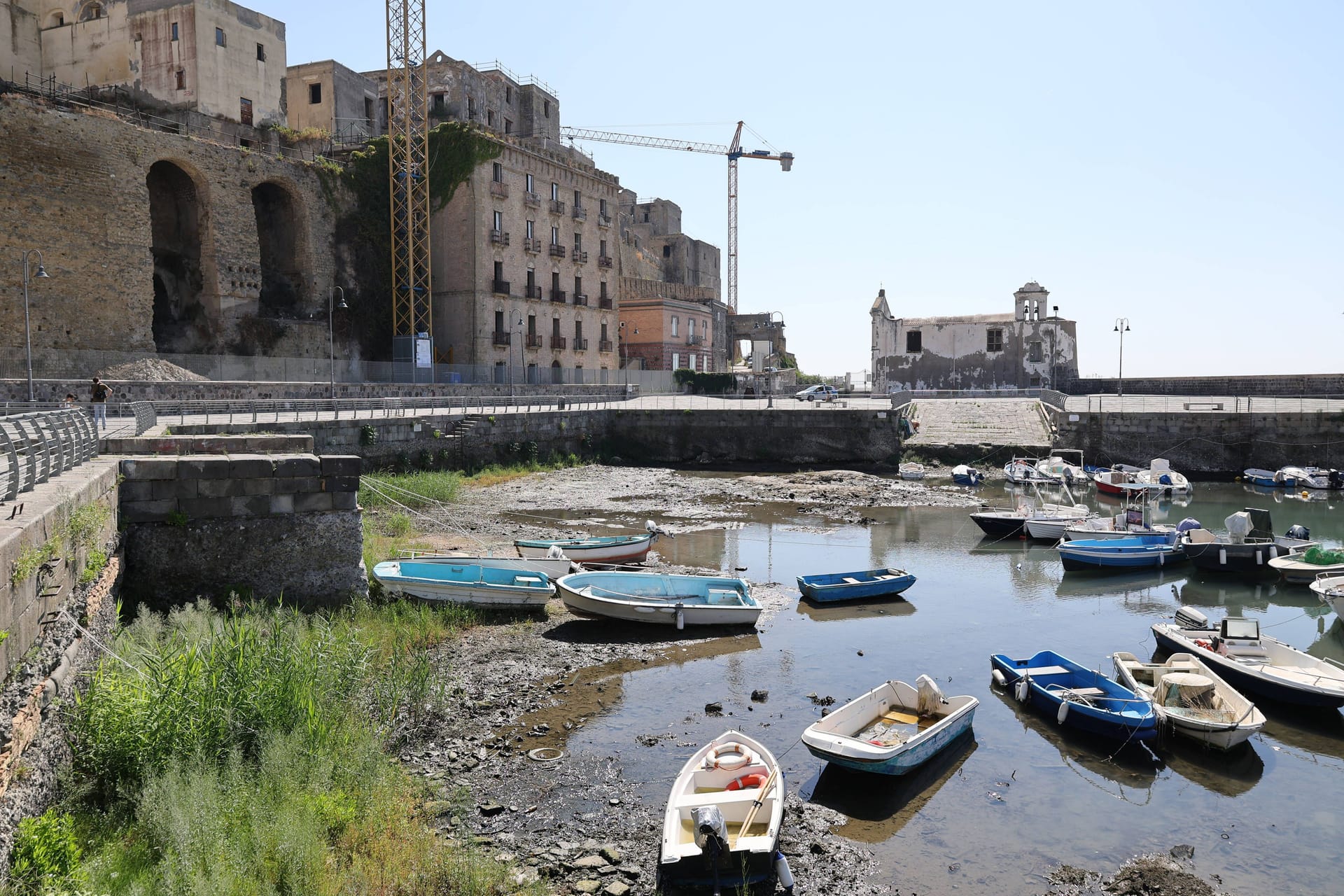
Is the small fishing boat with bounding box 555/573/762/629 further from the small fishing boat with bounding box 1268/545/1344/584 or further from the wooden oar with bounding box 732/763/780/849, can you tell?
the small fishing boat with bounding box 1268/545/1344/584

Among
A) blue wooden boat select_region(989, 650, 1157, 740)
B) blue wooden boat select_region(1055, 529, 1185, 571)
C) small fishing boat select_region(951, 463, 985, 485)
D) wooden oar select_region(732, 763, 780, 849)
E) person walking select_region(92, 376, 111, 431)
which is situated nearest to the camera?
Answer: wooden oar select_region(732, 763, 780, 849)

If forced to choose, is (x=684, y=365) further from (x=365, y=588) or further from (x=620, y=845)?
(x=620, y=845)

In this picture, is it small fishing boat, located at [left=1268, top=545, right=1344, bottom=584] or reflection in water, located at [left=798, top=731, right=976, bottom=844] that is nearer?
reflection in water, located at [left=798, top=731, right=976, bottom=844]

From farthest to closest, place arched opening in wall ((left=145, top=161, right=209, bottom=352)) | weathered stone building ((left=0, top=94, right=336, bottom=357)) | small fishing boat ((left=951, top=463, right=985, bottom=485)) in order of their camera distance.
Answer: arched opening in wall ((left=145, top=161, right=209, bottom=352))
small fishing boat ((left=951, top=463, right=985, bottom=485))
weathered stone building ((left=0, top=94, right=336, bottom=357))

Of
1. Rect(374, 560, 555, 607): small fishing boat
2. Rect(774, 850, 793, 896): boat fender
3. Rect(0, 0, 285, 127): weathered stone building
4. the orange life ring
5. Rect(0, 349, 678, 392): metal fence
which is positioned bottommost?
Rect(774, 850, 793, 896): boat fender

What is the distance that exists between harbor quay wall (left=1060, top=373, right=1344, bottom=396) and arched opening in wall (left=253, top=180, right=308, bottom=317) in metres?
45.8

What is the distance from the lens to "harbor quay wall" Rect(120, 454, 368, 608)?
42.8 feet

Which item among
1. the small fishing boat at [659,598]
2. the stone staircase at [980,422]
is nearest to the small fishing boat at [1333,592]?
the small fishing boat at [659,598]

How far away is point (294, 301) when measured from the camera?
4578 cm

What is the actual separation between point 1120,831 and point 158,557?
1306 centimetres

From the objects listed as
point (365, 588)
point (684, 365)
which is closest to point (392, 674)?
point (365, 588)

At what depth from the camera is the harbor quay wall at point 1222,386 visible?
49.3 m

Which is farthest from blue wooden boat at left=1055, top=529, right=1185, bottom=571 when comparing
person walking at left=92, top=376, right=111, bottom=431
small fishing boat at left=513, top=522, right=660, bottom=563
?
person walking at left=92, top=376, right=111, bottom=431

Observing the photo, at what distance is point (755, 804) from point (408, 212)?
4604cm
